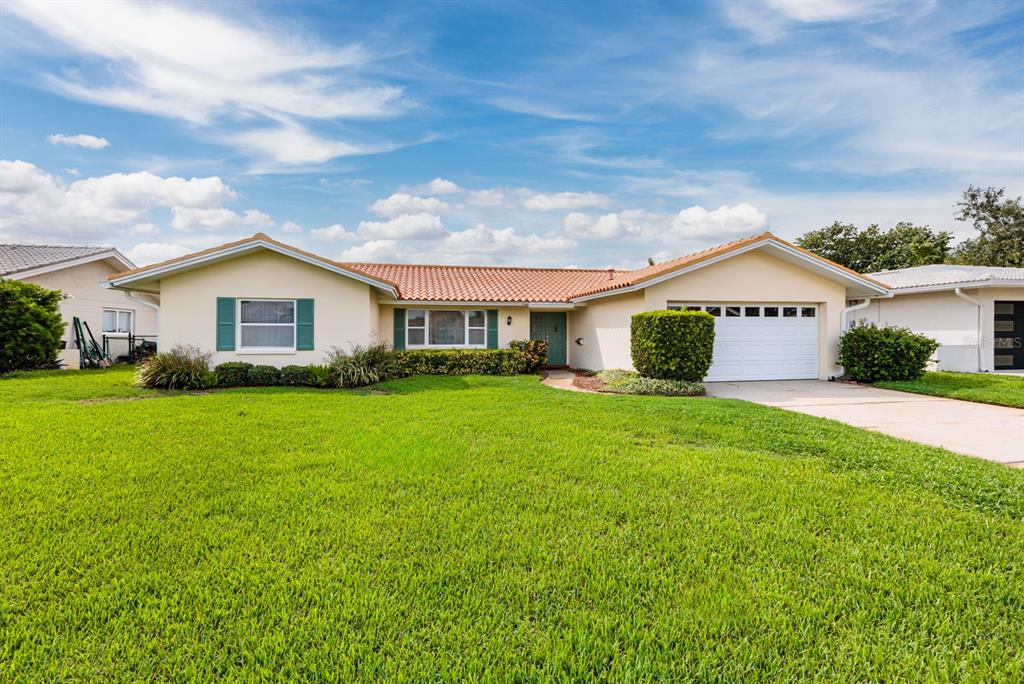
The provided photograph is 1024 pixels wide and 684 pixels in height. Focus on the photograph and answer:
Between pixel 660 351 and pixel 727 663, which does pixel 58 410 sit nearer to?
pixel 727 663

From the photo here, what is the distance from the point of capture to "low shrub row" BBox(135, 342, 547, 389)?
41.8 feet

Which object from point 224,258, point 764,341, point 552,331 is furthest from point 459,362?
point 764,341

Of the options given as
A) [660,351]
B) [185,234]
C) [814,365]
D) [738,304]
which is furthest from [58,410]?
[814,365]

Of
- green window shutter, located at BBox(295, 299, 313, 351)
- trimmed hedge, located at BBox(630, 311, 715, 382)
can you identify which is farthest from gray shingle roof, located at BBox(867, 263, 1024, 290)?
green window shutter, located at BBox(295, 299, 313, 351)

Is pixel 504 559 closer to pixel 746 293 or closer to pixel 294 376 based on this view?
pixel 294 376

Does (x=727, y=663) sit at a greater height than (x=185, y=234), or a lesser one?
lesser

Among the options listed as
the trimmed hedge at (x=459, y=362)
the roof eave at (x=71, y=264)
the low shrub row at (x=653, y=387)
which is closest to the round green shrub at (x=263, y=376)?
the trimmed hedge at (x=459, y=362)

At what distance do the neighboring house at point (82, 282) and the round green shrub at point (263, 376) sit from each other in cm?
731

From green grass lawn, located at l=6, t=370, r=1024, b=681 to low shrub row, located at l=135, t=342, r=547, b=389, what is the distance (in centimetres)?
624

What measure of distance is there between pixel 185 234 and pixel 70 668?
17848 millimetres

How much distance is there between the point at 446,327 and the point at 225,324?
23.0 ft

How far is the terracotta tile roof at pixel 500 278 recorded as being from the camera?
1386 cm

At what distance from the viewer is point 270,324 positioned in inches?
580

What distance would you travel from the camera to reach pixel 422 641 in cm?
275
